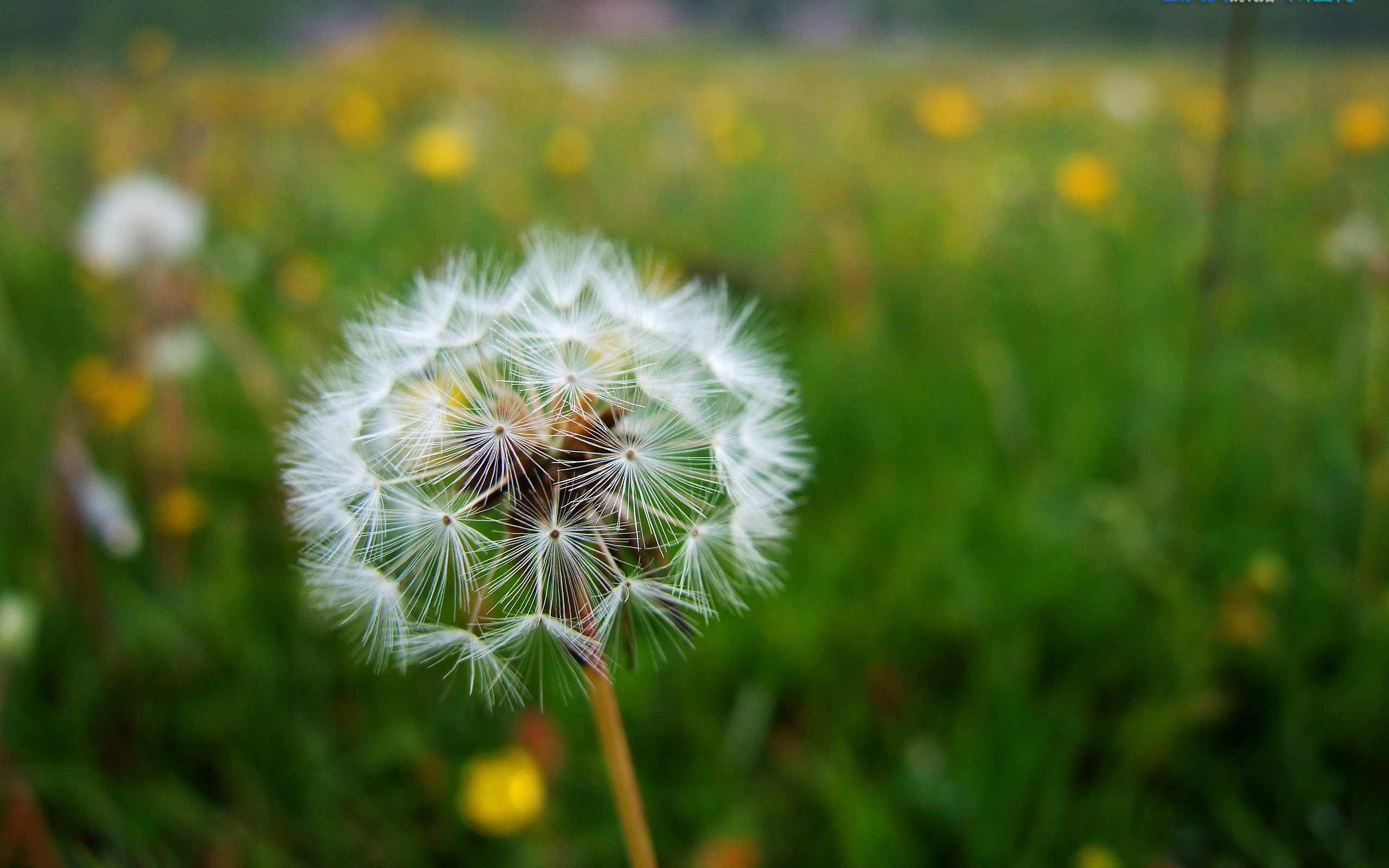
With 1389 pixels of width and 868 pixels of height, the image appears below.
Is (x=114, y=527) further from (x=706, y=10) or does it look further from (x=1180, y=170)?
(x=706, y=10)

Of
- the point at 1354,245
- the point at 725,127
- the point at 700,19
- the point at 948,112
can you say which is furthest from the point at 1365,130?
the point at 700,19

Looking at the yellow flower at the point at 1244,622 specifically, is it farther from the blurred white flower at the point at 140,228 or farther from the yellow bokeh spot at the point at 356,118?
the yellow bokeh spot at the point at 356,118

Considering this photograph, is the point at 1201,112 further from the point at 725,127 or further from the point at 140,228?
the point at 140,228

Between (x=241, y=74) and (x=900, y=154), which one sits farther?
(x=241, y=74)

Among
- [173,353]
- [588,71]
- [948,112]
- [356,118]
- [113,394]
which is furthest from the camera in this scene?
[588,71]

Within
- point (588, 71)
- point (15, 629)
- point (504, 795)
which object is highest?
point (588, 71)

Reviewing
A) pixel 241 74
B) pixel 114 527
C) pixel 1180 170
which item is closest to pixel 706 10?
pixel 241 74
